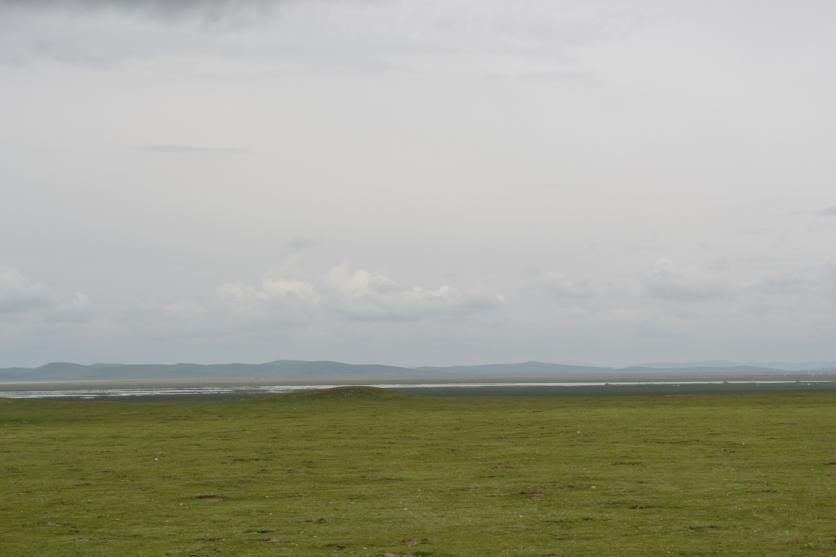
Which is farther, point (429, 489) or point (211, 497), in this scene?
point (429, 489)

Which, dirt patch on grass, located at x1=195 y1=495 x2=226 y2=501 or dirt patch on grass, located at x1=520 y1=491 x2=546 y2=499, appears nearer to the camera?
dirt patch on grass, located at x1=520 y1=491 x2=546 y2=499

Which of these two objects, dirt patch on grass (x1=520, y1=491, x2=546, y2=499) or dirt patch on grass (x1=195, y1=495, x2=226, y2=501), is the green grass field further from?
dirt patch on grass (x1=195, y1=495, x2=226, y2=501)

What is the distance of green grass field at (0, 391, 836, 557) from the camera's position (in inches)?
867

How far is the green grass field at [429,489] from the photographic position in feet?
72.2

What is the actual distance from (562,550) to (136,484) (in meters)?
18.1

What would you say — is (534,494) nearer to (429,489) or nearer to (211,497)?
(429,489)

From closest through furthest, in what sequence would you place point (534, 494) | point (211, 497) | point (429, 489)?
point (534, 494), point (211, 497), point (429, 489)

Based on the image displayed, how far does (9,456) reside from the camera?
4331 centimetres

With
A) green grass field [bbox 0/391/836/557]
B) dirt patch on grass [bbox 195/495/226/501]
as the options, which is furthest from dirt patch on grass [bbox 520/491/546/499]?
dirt patch on grass [bbox 195/495/226/501]

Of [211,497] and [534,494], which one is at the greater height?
[534,494]

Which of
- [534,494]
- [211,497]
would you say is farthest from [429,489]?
[211,497]

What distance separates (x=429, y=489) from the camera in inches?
1196

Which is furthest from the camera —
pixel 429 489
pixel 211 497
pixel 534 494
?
pixel 429 489

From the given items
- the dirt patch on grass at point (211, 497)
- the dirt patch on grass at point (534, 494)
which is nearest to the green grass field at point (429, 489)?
the dirt patch on grass at point (534, 494)
